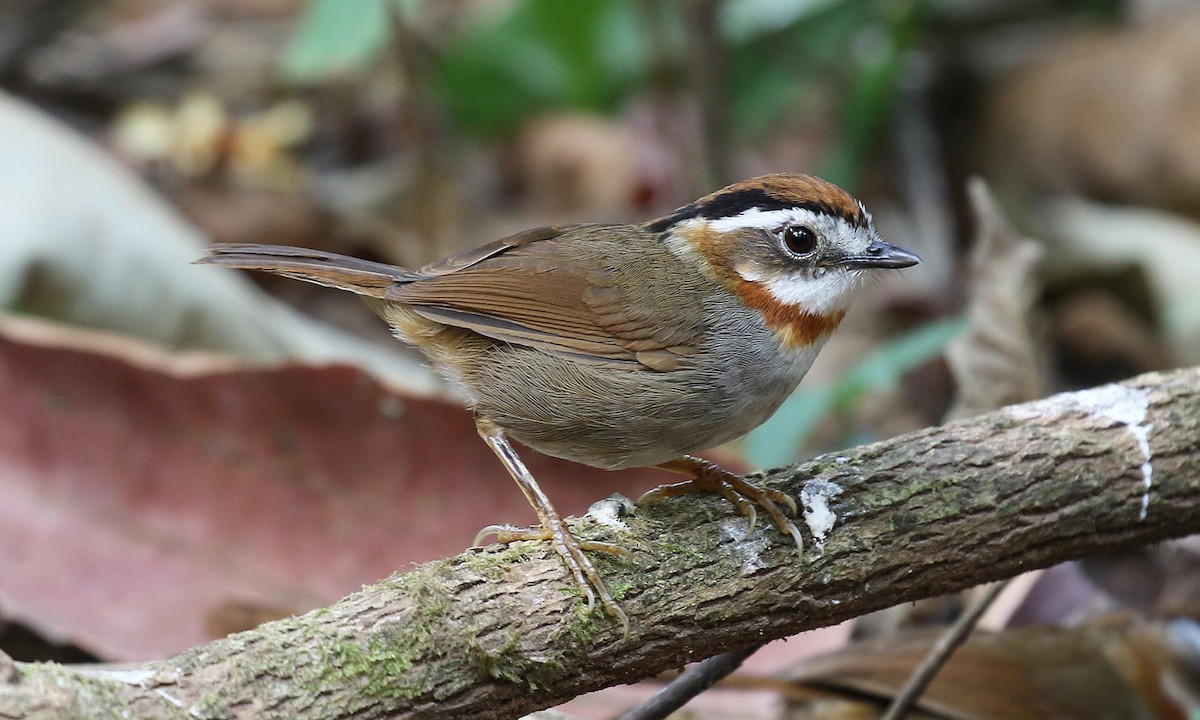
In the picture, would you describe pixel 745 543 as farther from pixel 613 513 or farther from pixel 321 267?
pixel 321 267

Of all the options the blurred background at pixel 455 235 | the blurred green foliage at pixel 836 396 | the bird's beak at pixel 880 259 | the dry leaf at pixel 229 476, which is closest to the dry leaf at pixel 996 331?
the blurred background at pixel 455 235

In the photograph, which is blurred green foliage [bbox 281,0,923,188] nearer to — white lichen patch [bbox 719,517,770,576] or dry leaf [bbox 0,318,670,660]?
dry leaf [bbox 0,318,670,660]

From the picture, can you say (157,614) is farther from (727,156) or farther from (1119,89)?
(1119,89)

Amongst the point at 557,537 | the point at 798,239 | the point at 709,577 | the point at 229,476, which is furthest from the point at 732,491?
the point at 229,476

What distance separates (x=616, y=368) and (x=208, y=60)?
715 centimetres

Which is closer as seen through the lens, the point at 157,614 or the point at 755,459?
the point at 157,614

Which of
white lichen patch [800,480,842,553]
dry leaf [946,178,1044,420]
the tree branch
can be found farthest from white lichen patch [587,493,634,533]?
dry leaf [946,178,1044,420]

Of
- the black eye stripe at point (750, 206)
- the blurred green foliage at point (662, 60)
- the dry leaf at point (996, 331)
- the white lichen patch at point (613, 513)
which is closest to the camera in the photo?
the white lichen patch at point (613, 513)

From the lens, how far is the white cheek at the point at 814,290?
371cm

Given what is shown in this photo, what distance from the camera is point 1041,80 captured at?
7.76 metres

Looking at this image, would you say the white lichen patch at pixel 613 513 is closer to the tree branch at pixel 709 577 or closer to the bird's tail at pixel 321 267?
the tree branch at pixel 709 577

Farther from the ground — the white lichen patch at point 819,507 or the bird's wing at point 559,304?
the bird's wing at point 559,304

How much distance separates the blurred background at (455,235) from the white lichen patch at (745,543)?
0.80 m

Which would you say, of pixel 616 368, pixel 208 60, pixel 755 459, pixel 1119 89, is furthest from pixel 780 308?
pixel 208 60
